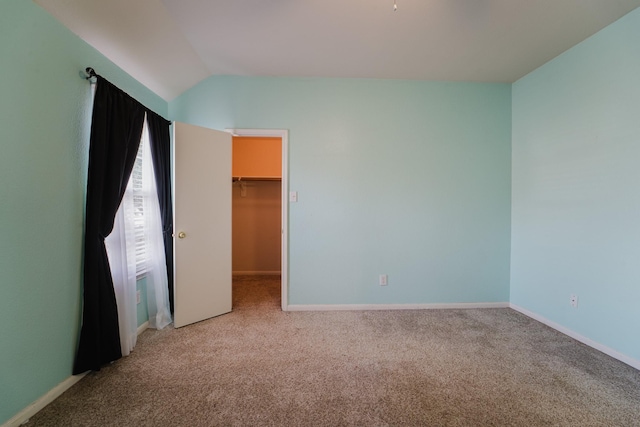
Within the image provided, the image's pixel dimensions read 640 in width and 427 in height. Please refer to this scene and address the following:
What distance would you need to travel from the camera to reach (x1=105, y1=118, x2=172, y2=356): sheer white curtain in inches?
71.9

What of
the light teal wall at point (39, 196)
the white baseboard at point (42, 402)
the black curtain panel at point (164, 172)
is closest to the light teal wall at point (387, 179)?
the black curtain panel at point (164, 172)

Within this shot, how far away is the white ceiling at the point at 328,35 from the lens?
1.68 m

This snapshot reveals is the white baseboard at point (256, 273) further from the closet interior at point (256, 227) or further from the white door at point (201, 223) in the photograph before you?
the white door at point (201, 223)

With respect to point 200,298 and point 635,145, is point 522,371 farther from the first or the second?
point 200,298

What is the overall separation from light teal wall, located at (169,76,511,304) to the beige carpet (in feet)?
1.84

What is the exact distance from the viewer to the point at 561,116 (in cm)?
227

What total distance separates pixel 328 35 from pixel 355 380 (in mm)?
2668

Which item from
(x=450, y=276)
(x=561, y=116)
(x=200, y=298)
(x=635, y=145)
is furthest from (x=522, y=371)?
(x=200, y=298)

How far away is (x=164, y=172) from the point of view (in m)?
2.40

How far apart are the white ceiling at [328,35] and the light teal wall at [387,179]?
9.8 inches

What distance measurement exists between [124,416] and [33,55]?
2.11 meters

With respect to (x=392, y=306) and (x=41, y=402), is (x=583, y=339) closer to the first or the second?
(x=392, y=306)

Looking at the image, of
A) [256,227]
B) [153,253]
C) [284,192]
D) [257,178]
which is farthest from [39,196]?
[256,227]

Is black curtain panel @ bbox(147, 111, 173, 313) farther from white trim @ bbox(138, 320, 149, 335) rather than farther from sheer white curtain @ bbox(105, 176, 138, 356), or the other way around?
sheer white curtain @ bbox(105, 176, 138, 356)
